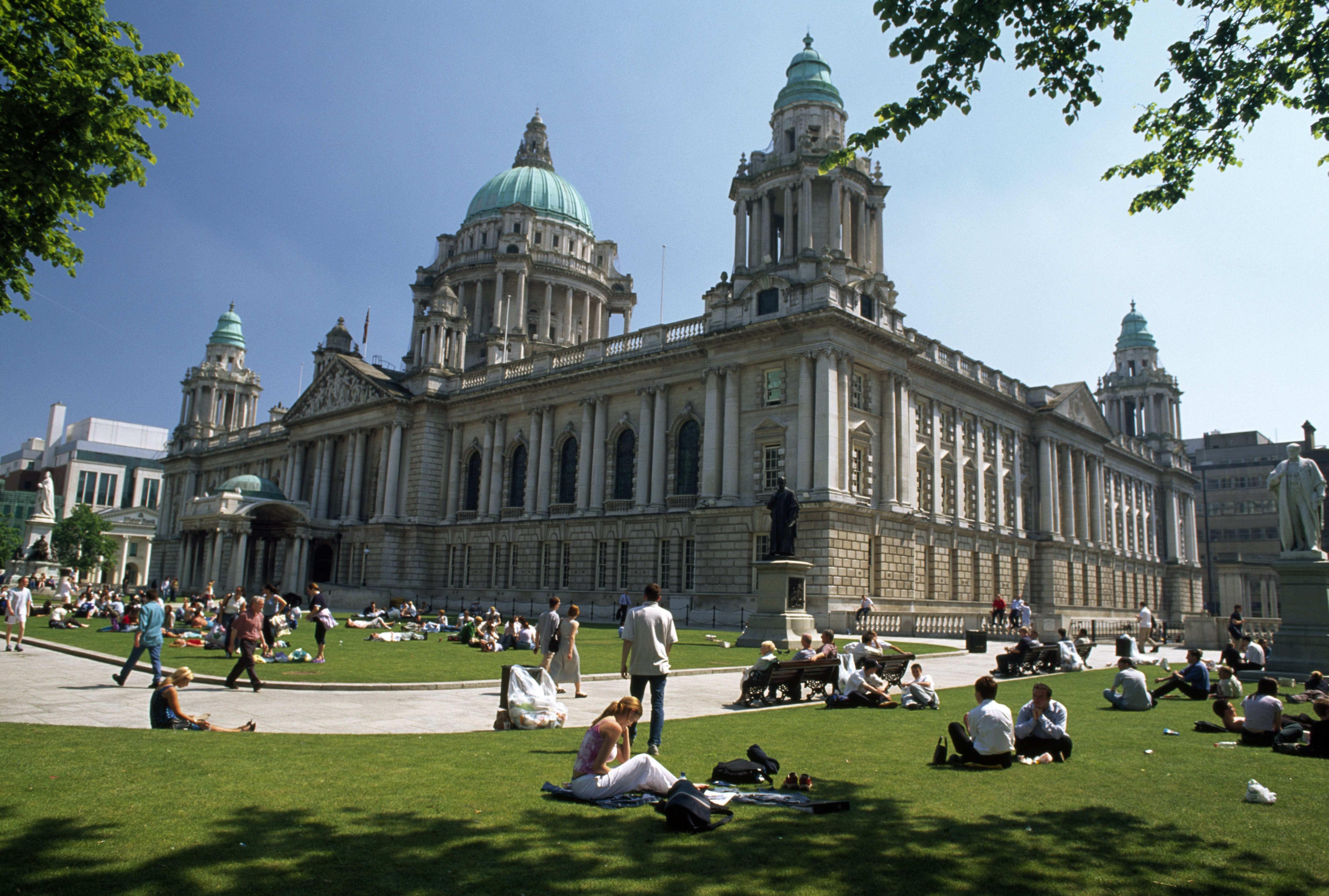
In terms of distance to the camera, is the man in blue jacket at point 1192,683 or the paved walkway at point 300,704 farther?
the man in blue jacket at point 1192,683

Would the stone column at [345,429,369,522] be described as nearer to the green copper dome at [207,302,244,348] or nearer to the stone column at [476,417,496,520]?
the stone column at [476,417,496,520]

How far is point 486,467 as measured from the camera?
186 ft

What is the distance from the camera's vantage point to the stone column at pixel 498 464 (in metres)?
55.2

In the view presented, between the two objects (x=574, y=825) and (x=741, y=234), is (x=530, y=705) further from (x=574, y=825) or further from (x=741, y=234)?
(x=741, y=234)

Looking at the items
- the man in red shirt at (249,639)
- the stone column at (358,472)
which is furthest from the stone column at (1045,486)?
the man in red shirt at (249,639)

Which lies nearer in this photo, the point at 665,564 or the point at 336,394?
the point at 665,564

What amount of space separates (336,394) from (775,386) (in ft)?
124

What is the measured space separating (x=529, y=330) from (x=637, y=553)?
3689cm

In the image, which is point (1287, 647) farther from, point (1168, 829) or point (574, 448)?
point (574, 448)

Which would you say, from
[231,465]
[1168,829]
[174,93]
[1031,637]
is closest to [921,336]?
[1031,637]

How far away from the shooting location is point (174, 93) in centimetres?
1545

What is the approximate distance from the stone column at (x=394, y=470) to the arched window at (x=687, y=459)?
21965 millimetres

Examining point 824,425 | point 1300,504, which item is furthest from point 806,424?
point 1300,504

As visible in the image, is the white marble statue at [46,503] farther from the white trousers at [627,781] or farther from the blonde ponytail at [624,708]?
the white trousers at [627,781]
